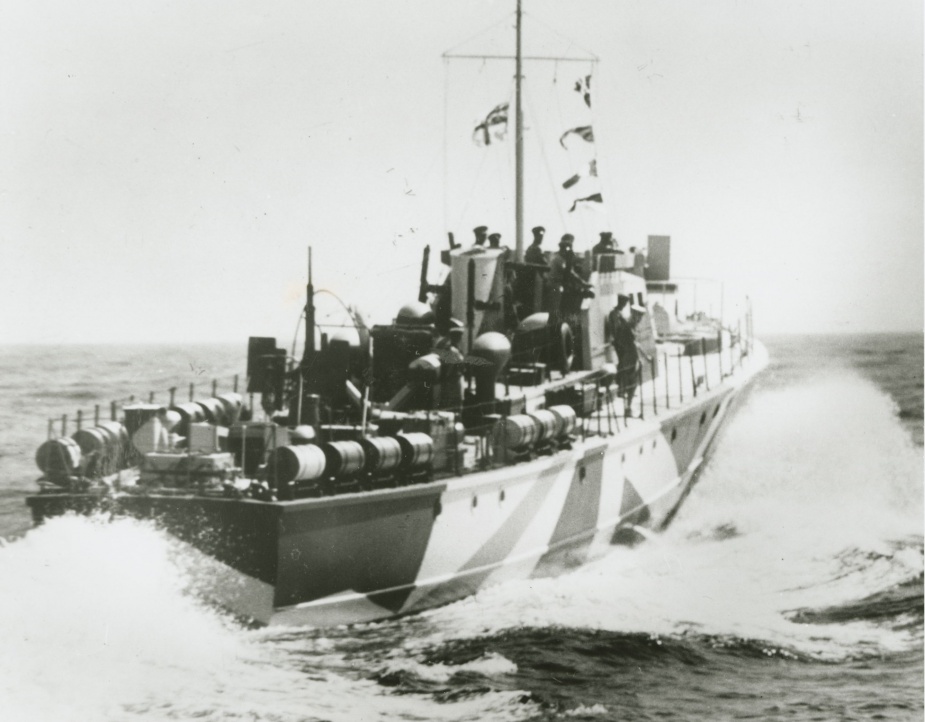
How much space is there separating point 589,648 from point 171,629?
195 inches

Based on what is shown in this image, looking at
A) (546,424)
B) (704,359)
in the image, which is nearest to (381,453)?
(546,424)

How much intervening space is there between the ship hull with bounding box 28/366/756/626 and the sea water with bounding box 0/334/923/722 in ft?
0.83

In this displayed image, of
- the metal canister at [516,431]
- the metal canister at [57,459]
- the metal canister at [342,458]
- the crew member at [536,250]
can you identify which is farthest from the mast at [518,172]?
the metal canister at [57,459]

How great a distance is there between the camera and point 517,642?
1516cm

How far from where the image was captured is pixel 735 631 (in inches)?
617

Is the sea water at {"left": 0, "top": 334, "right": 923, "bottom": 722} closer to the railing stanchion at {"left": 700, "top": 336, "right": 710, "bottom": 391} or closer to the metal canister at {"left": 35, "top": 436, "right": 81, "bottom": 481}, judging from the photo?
the metal canister at {"left": 35, "top": 436, "right": 81, "bottom": 481}

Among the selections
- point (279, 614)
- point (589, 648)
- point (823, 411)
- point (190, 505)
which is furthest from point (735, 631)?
point (823, 411)

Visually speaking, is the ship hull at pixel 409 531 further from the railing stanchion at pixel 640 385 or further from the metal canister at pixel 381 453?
the railing stanchion at pixel 640 385

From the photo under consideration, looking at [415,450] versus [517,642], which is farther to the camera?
[415,450]

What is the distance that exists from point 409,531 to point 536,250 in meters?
7.93

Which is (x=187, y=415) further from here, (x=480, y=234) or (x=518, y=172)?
(x=518, y=172)

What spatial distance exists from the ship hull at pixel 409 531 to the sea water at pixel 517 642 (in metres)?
0.25

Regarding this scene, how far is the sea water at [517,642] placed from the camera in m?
12.9

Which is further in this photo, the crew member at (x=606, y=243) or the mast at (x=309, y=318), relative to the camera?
the crew member at (x=606, y=243)
